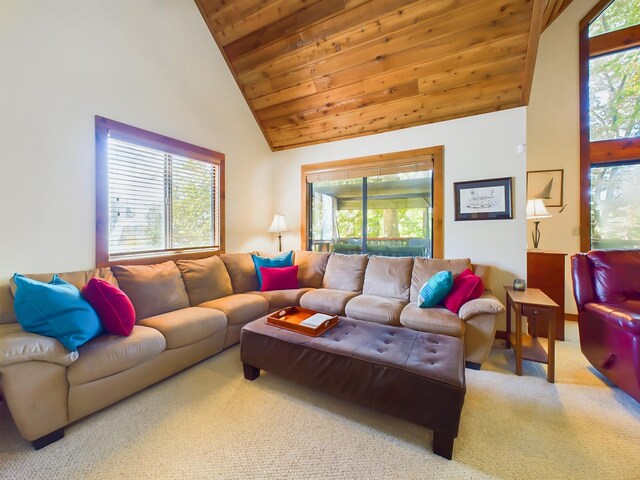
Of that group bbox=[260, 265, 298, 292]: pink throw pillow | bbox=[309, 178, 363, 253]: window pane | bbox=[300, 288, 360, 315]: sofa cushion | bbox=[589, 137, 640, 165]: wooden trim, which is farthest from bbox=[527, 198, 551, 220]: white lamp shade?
bbox=[260, 265, 298, 292]: pink throw pillow

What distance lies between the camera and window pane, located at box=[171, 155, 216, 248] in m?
3.17

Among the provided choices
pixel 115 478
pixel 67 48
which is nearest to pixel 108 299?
pixel 115 478

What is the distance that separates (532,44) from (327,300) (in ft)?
10.5

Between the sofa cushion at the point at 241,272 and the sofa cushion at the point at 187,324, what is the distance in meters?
0.76

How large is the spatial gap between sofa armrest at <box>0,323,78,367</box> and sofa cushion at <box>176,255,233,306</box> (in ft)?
4.03

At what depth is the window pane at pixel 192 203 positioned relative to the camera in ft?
10.4

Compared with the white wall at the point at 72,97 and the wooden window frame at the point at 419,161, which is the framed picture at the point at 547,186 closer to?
the wooden window frame at the point at 419,161

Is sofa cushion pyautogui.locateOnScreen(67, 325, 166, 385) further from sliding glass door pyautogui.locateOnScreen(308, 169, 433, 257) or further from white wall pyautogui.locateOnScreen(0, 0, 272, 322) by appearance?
sliding glass door pyautogui.locateOnScreen(308, 169, 433, 257)

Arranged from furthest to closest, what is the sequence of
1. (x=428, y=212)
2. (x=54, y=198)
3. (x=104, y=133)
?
(x=428, y=212), (x=104, y=133), (x=54, y=198)

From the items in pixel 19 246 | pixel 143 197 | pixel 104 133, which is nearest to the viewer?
pixel 19 246

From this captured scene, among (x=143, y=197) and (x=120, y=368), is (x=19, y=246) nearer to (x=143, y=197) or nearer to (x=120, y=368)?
(x=143, y=197)

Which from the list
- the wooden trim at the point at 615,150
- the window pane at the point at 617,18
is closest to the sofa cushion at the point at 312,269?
the wooden trim at the point at 615,150

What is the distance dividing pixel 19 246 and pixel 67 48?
1.71 meters

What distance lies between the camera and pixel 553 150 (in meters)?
3.66
